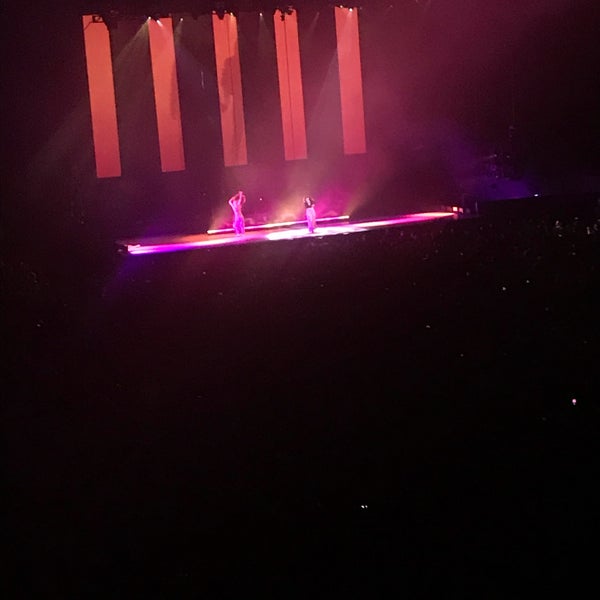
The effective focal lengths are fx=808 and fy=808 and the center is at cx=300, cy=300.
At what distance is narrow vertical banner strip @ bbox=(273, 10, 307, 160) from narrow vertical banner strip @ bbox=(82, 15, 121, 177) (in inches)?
86.7

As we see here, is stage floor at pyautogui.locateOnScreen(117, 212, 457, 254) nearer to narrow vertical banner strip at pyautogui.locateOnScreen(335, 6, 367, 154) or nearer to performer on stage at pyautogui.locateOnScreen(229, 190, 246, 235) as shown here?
performer on stage at pyautogui.locateOnScreen(229, 190, 246, 235)

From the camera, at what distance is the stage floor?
8203 mm

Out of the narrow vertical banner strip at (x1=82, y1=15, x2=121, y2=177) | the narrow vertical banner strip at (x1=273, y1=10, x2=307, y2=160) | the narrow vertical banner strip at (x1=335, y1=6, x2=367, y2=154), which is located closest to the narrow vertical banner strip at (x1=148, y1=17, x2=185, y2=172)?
the narrow vertical banner strip at (x1=82, y1=15, x2=121, y2=177)

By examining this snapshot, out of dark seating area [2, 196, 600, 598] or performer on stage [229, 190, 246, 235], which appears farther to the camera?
performer on stage [229, 190, 246, 235]

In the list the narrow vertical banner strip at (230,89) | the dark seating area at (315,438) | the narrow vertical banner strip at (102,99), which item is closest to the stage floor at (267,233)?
the narrow vertical banner strip at (230,89)

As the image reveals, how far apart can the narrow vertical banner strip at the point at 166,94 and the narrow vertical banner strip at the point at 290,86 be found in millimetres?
1395

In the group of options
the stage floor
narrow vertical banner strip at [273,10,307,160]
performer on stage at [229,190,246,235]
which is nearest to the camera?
the stage floor

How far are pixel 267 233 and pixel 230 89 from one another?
2.23 metres

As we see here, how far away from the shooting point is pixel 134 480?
2.33 metres

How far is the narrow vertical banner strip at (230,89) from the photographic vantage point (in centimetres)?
1048

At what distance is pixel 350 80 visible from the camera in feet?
35.8

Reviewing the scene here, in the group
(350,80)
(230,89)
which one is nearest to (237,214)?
(230,89)

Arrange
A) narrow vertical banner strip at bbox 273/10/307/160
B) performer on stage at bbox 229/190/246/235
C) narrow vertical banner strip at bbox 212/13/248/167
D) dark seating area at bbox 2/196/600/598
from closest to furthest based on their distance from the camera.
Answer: dark seating area at bbox 2/196/600/598
performer on stage at bbox 229/190/246/235
narrow vertical banner strip at bbox 212/13/248/167
narrow vertical banner strip at bbox 273/10/307/160

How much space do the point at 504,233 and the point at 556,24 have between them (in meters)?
4.59
